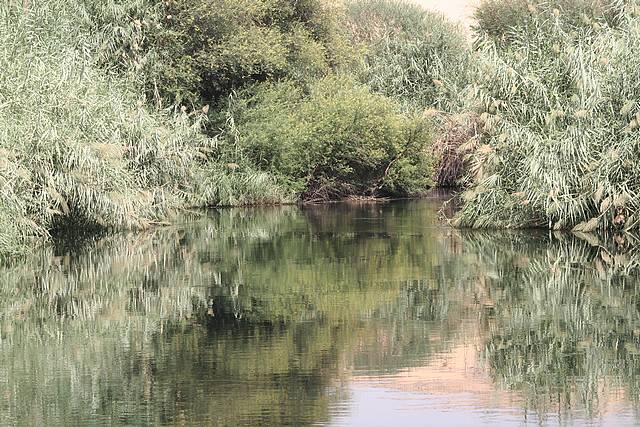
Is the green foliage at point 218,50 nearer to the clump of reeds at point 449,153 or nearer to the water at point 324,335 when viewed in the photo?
the clump of reeds at point 449,153

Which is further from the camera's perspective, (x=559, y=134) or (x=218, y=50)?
(x=218, y=50)

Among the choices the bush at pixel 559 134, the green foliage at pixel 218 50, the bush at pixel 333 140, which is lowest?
the bush at pixel 559 134

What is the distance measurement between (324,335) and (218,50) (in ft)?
86.4

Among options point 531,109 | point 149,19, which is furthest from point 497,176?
point 149,19

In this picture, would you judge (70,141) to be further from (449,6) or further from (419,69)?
(449,6)

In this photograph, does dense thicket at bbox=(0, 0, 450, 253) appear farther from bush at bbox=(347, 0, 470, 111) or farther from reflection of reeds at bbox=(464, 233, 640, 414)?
reflection of reeds at bbox=(464, 233, 640, 414)

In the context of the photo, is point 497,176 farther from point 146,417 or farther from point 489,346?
point 146,417

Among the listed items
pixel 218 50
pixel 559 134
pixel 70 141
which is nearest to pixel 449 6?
pixel 218 50

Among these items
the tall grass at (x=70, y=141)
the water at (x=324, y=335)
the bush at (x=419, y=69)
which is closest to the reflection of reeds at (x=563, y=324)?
the water at (x=324, y=335)

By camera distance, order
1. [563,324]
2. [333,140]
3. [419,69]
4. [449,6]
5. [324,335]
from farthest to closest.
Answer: [449,6] → [419,69] → [333,140] → [563,324] → [324,335]

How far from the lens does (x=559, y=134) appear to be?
77.6 ft

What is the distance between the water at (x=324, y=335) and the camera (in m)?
8.95

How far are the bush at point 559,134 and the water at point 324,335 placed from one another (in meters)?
1.34

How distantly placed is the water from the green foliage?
14746 millimetres
